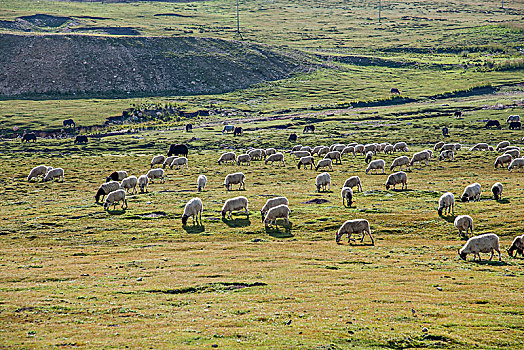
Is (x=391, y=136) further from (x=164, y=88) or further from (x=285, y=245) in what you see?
(x=164, y=88)

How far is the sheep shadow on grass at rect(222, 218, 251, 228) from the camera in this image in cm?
3297

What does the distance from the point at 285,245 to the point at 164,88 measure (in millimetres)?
124227

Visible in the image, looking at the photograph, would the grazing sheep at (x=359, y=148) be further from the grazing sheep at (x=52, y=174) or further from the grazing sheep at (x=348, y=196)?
the grazing sheep at (x=52, y=174)

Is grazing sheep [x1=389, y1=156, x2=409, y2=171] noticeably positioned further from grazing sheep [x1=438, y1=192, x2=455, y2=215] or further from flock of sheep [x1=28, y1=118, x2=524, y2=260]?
grazing sheep [x1=438, y1=192, x2=455, y2=215]

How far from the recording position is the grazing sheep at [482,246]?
24.2m

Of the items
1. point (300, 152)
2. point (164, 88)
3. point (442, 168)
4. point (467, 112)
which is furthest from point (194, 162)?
point (164, 88)

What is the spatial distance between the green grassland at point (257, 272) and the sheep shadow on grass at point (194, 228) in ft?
Result: 0.74

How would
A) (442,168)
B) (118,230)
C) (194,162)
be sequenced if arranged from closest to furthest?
(118,230)
(442,168)
(194,162)

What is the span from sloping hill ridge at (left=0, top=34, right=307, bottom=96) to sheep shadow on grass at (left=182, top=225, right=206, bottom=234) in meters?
113

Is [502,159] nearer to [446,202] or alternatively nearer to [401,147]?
[401,147]

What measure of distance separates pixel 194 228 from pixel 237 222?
9.99ft

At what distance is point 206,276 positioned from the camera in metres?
22.8

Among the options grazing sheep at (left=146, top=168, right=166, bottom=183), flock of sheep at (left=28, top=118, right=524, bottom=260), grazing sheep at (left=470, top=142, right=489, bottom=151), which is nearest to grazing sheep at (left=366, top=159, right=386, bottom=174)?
flock of sheep at (left=28, top=118, right=524, bottom=260)

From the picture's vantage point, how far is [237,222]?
33594 mm
